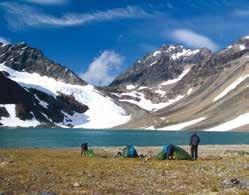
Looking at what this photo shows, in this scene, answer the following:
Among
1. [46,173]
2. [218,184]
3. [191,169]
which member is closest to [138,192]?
[218,184]

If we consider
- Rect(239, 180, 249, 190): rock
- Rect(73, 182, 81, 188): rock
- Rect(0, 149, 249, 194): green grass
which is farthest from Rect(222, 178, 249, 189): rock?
Rect(73, 182, 81, 188): rock

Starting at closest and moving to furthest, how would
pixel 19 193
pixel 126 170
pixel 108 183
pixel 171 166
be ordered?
1. pixel 19 193
2. pixel 108 183
3. pixel 126 170
4. pixel 171 166

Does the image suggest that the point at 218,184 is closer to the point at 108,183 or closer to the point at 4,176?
the point at 108,183

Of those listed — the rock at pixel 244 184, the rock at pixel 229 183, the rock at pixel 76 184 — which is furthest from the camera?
the rock at pixel 229 183

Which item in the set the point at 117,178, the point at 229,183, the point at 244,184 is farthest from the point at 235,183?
the point at 117,178

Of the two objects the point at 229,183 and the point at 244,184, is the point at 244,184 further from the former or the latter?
the point at 229,183

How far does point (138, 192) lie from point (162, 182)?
4.29m

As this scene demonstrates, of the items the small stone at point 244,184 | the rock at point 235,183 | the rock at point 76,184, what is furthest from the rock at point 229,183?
the rock at point 76,184

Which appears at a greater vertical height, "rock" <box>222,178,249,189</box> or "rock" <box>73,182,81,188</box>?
"rock" <box>222,178,249,189</box>

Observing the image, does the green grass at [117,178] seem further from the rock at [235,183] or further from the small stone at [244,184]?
the small stone at [244,184]

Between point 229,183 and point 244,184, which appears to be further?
point 229,183

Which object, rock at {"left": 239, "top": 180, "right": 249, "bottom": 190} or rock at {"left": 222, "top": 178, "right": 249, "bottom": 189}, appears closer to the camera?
rock at {"left": 239, "top": 180, "right": 249, "bottom": 190}

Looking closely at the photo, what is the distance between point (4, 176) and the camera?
33.3 metres

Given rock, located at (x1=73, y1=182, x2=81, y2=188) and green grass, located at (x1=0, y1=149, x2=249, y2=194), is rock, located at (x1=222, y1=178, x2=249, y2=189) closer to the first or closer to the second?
green grass, located at (x1=0, y1=149, x2=249, y2=194)
